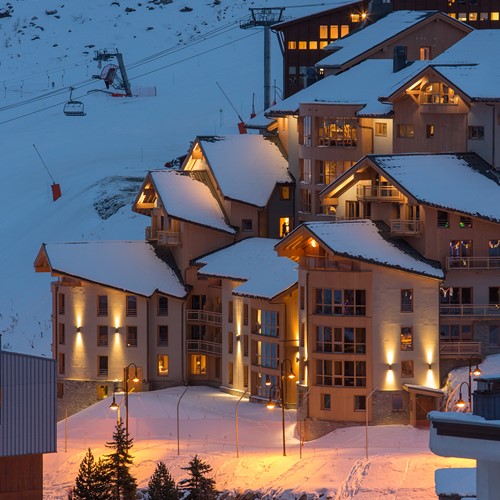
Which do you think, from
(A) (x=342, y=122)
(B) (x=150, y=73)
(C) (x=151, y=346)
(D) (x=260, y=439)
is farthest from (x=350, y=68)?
(B) (x=150, y=73)

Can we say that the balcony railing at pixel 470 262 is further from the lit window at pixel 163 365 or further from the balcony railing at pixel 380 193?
the lit window at pixel 163 365

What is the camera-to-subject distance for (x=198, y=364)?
9275 cm

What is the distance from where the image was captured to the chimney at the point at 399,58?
9444 centimetres

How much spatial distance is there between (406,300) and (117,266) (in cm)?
1833

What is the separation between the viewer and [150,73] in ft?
518

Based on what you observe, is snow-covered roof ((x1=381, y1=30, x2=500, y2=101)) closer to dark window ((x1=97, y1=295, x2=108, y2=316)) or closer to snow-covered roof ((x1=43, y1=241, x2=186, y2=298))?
snow-covered roof ((x1=43, y1=241, x2=186, y2=298))

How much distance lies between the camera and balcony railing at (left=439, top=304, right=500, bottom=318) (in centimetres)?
8075

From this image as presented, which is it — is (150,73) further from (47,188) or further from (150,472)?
(150,472)

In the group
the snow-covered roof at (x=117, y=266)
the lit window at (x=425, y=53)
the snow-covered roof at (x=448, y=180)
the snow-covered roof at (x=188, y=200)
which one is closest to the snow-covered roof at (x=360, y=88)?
the lit window at (x=425, y=53)

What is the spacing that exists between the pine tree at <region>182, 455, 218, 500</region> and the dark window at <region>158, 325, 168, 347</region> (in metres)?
26.2

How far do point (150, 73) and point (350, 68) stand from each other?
6089 cm

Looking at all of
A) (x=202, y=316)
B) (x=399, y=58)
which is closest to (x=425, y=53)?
(x=399, y=58)

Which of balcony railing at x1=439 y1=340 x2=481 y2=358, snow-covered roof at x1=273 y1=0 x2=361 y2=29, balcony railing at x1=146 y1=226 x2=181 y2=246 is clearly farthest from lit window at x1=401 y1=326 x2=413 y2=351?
snow-covered roof at x1=273 y1=0 x2=361 y2=29

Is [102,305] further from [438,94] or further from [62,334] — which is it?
[438,94]
